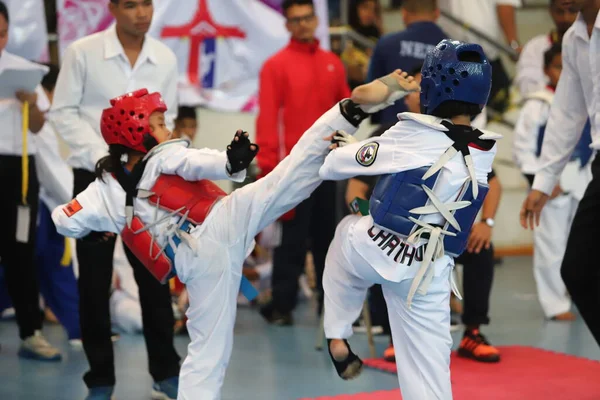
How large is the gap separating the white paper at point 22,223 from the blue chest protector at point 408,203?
2467 mm

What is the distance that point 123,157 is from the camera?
382 centimetres

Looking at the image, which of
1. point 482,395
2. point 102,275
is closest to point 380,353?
point 482,395

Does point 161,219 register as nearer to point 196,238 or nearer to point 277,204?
point 196,238

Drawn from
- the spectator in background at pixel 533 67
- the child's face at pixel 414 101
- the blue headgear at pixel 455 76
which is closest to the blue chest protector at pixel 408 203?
the blue headgear at pixel 455 76

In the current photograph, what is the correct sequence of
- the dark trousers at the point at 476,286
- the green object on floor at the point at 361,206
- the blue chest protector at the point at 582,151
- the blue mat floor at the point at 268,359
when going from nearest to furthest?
the green object on floor at the point at 361,206 < the blue mat floor at the point at 268,359 < the dark trousers at the point at 476,286 < the blue chest protector at the point at 582,151

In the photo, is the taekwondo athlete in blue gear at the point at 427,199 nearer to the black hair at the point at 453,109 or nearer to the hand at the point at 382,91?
the black hair at the point at 453,109

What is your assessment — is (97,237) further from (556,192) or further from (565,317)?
(565,317)

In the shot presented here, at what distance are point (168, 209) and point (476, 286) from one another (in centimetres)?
215

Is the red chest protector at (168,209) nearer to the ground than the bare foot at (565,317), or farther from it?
farther from it

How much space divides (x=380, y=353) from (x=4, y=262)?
2216 millimetres

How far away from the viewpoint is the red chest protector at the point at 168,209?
363cm

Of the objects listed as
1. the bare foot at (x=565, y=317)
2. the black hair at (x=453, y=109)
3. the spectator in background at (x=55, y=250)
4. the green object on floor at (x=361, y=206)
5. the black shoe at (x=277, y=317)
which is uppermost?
the black hair at (x=453, y=109)

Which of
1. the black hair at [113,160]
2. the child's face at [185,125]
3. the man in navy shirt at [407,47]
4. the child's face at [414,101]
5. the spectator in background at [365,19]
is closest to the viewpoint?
the black hair at [113,160]

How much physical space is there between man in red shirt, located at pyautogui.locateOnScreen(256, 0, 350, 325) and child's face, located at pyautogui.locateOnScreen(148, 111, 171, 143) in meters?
2.34
